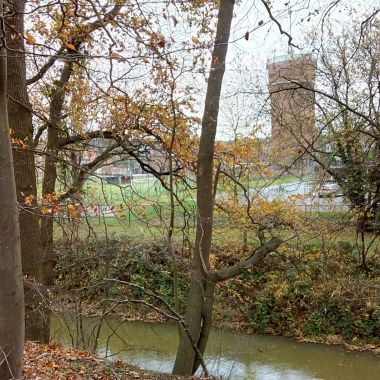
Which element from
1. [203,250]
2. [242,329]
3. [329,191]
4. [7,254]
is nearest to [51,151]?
[203,250]

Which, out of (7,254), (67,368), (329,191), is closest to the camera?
(7,254)

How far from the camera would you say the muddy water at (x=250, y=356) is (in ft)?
34.5

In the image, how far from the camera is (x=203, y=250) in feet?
24.6

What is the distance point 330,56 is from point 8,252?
43.5 ft

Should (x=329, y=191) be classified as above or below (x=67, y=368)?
above

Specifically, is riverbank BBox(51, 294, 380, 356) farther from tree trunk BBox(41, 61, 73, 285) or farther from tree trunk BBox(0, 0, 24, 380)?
tree trunk BBox(0, 0, 24, 380)

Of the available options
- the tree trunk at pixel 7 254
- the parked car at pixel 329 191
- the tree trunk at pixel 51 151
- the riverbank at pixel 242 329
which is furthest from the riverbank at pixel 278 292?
the tree trunk at pixel 7 254

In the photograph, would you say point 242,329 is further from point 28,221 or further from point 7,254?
point 7,254

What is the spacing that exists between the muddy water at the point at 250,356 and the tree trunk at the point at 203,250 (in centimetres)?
278

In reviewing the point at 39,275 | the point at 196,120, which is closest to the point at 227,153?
the point at 196,120

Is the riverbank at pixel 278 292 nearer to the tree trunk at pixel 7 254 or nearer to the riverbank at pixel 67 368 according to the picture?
the riverbank at pixel 67 368

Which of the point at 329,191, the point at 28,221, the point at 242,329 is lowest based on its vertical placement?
the point at 242,329

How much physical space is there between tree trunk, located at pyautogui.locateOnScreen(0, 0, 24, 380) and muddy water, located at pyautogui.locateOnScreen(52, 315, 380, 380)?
6.49 metres

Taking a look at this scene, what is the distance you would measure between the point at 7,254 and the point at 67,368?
2.11m
